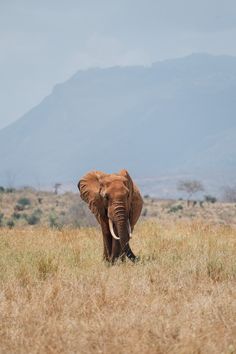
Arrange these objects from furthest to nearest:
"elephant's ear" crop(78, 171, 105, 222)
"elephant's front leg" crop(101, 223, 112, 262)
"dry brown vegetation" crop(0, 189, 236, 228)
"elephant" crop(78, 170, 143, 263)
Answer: "dry brown vegetation" crop(0, 189, 236, 228) < "elephant's ear" crop(78, 171, 105, 222) < "elephant's front leg" crop(101, 223, 112, 262) < "elephant" crop(78, 170, 143, 263)

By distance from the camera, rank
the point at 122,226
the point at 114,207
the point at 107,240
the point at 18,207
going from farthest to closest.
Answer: the point at 18,207 < the point at 107,240 < the point at 114,207 < the point at 122,226

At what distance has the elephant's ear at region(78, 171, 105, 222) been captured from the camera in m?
12.6

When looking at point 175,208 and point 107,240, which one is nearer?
point 107,240

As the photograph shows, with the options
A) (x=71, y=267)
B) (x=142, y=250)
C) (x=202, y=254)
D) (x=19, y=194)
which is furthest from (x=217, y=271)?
(x=19, y=194)

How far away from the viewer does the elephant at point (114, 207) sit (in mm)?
11945

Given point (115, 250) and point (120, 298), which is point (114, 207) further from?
point (120, 298)

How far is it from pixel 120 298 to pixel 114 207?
3.46 metres

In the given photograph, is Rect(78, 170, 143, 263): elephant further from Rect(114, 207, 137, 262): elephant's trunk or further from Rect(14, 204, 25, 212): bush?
Rect(14, 204, 25, 212): bush

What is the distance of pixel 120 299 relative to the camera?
859 centimetres

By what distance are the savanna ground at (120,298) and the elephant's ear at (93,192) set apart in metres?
0.78

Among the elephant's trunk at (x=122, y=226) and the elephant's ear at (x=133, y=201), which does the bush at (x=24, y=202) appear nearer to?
the elephant's ear at (x=133, y=201)

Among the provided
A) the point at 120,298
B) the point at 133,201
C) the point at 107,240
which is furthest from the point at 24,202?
the point at 120,298

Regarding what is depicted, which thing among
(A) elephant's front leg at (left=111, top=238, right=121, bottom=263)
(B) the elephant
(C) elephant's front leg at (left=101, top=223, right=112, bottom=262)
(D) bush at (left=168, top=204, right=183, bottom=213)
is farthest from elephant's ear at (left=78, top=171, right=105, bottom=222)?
(D) bush at (left=168, top=204, right=183, bottom=213)

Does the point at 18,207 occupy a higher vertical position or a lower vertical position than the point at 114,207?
higher
